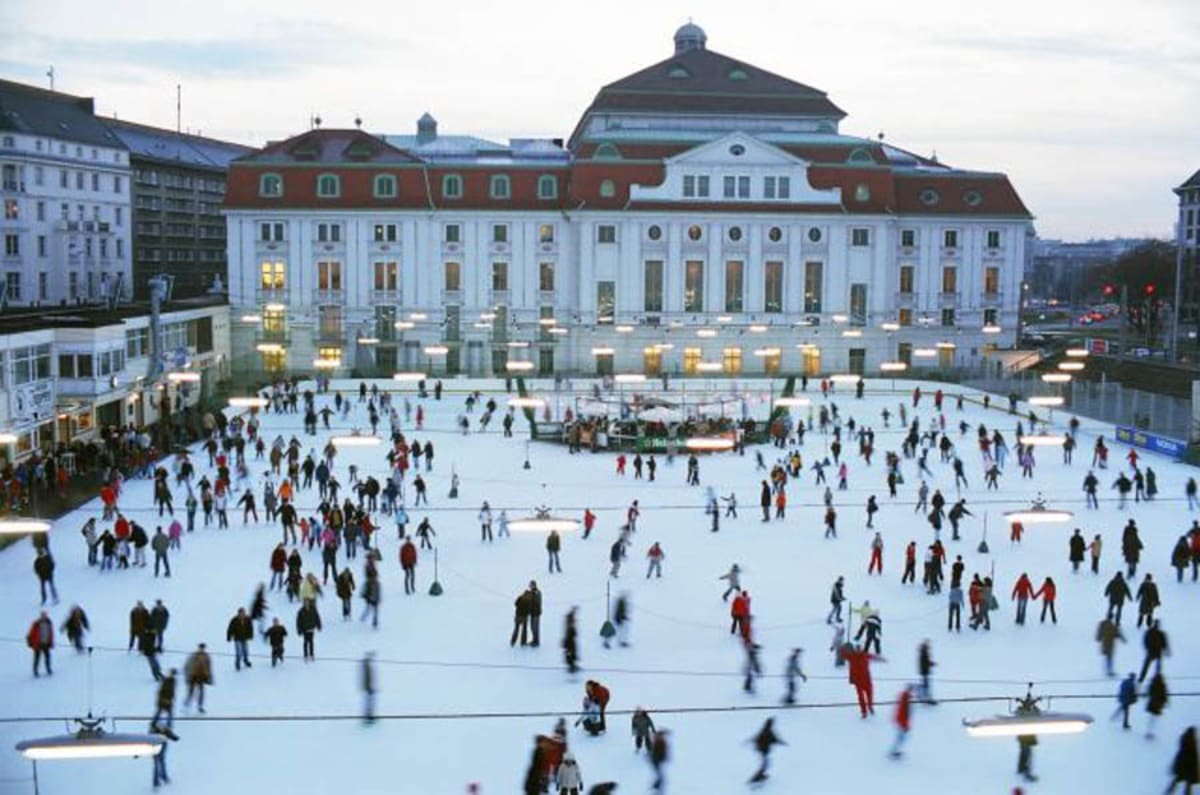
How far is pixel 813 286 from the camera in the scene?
69.6m

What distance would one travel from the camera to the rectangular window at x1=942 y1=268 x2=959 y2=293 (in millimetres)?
71688

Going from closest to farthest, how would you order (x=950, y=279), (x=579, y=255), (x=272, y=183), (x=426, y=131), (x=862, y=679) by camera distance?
(x=862, y=679)
(x=272, y=183)
(x=579, y=255)
(x=950, y=279)
(x=426, y=131)

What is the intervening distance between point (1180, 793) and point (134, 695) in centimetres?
1431

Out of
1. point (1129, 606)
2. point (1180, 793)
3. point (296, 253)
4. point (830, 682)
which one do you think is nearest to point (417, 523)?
point (830, 682)

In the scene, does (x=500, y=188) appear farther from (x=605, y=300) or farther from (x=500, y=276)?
(x=605, y=300)

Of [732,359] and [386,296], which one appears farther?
[386,296]

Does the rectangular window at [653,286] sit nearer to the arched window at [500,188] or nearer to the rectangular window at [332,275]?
the arched window at [500,188]

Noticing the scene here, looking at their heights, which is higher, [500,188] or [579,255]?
[500,188]

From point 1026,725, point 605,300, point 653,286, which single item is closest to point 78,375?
point 605,300

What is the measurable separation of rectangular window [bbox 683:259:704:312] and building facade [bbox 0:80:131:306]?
3134 cm

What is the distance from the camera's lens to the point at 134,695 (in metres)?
18.3

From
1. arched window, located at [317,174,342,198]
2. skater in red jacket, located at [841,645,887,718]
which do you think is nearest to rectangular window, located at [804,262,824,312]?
arched window, located at [317,174,342,198]

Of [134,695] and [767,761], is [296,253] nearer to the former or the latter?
[134,695]

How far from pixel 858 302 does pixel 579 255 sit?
16.0 meters
